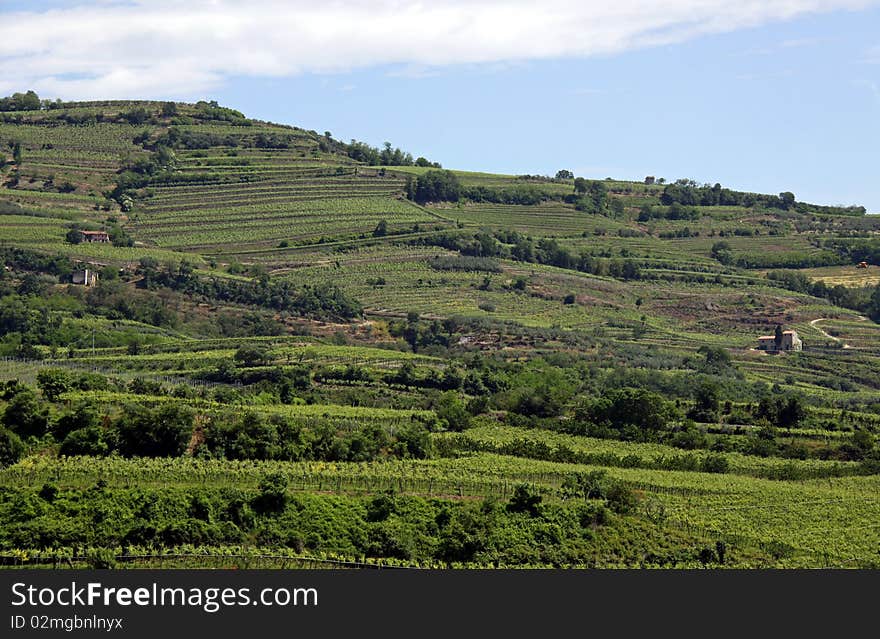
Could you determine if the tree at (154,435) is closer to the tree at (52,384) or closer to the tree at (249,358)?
the tree at (52,384)

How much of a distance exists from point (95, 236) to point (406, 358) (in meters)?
45.8

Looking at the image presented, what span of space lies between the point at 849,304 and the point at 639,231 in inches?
1183

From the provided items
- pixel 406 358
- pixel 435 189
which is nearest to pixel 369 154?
pixel 435 189

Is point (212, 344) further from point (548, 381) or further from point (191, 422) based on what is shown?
A: point (191, 422)

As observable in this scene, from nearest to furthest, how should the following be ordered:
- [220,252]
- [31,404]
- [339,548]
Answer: [339,548], [31,404], [220,252]

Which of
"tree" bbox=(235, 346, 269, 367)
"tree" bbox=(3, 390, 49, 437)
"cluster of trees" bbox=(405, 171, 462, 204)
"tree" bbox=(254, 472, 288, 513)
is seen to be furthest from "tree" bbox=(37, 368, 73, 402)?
"cluster of trees" bbox=(405, 171, 462, 204)

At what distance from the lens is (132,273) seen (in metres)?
127

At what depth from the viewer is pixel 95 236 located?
450 feet

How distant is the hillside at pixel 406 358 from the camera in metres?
55.9

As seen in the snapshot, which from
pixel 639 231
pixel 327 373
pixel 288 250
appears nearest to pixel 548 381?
pixel 327 373

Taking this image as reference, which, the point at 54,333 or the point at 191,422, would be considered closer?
the point at 191,422

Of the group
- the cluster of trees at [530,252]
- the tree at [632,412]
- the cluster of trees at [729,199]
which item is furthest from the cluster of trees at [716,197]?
the tree at [632,412]

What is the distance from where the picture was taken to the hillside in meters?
55.9

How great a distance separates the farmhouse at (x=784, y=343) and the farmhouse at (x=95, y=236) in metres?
58.0
